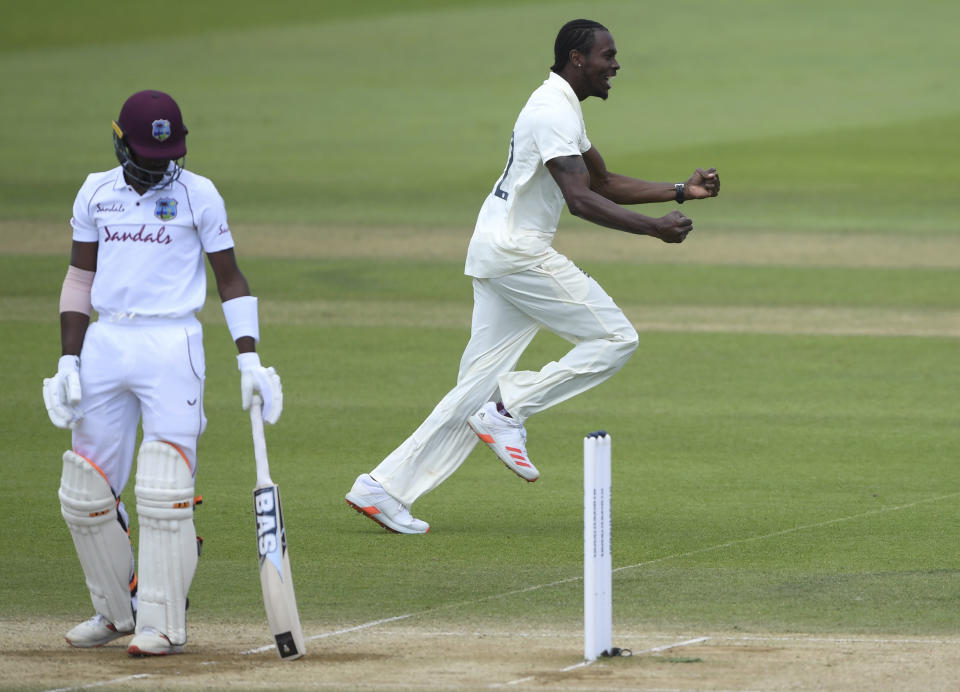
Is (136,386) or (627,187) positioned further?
(627,187)

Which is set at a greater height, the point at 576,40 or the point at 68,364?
the point at 576,40

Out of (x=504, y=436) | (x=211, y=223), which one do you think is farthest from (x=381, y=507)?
(x=211, y=223)

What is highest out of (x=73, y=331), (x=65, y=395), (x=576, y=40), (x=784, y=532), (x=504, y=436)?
(x=576, y=40)

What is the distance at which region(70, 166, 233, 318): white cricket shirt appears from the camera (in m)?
6.31

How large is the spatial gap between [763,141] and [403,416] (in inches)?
879

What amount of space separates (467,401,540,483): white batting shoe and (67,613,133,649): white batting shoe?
7.54 feet

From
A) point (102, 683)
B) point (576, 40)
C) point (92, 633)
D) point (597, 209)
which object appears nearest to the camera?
point (102, 683)

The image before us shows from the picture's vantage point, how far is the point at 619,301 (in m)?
Result: 17.5

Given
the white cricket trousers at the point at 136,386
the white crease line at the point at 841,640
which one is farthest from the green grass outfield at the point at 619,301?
the white cricket trousers at the point at 136,386

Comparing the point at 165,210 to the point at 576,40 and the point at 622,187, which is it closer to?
the point at 576,40

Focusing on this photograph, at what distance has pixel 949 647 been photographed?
6246 millimetres

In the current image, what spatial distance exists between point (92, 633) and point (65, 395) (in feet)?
2.77

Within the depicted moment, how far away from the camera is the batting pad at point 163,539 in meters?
6.21

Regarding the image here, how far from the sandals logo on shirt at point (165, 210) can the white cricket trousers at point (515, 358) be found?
2.22 meters
